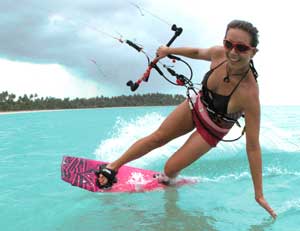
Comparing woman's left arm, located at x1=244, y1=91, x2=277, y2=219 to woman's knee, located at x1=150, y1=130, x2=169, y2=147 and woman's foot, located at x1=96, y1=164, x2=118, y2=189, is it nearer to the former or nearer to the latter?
woman's knee, located at x1=150, y1=130, x2=169, y2=147

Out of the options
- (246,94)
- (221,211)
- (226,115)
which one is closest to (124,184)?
(221,211)

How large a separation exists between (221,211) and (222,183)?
6.80ft

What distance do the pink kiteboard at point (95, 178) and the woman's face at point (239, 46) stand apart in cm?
329

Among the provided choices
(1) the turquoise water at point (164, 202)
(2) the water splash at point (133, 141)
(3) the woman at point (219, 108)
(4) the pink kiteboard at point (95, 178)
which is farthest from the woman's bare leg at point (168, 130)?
(2) the water splash at point (133, 141)

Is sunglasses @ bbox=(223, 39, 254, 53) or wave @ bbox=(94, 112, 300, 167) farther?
wave @ bbox=(94, 112, 300, 167)

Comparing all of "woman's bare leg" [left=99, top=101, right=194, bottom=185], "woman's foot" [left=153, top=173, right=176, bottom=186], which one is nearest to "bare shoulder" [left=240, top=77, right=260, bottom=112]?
"woman's bare leg" [left=99, top=101, right=194, bottom=185]

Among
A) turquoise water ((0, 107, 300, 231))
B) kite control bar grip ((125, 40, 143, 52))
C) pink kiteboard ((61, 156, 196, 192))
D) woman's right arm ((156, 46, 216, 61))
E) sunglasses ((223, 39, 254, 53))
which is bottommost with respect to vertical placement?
turquoise water ((0, 107, 300, 231))

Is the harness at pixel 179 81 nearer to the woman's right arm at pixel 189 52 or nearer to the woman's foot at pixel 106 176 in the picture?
the woman's right arm at pixel 189 52

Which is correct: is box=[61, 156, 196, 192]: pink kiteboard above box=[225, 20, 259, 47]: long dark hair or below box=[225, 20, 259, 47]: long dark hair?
below

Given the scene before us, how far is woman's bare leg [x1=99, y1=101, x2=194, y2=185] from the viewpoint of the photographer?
5.55m

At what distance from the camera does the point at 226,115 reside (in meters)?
5.14

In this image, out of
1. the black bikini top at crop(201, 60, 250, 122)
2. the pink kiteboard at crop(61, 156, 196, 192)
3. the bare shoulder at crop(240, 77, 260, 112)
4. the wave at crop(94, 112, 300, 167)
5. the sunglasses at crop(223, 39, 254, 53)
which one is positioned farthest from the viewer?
the wave at crop(94, 112, 300, 167)

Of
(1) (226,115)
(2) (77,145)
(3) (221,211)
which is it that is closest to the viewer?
(1) (226,115)

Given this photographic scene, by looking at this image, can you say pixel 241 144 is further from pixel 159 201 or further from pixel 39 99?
pixel 39 99
